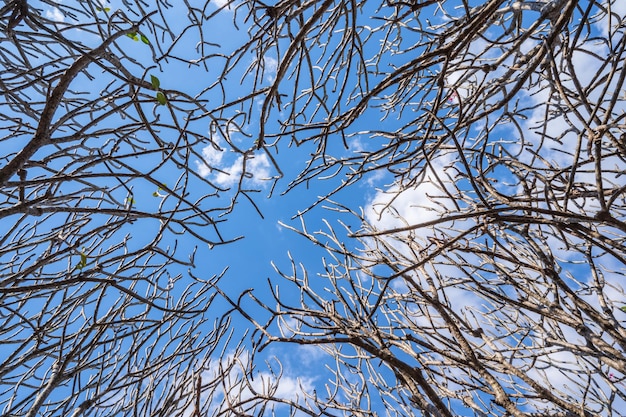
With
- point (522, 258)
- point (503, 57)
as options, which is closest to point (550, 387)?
point (522, 258)

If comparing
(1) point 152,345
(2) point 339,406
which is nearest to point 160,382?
(1) point 152,345

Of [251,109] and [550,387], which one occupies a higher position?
[251,109]

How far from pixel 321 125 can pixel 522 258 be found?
5.35 feet

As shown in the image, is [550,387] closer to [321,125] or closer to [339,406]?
[339,406]

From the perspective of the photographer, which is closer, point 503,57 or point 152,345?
point 503,57

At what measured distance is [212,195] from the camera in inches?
68.0

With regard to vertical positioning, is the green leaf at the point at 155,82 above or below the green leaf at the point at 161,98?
above

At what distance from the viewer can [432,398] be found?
1137mm

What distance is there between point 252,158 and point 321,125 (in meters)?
0.42

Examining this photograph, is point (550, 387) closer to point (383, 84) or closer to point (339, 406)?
point (339, 406)

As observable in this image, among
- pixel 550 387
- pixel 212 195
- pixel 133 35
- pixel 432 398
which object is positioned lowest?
pixel 432 398

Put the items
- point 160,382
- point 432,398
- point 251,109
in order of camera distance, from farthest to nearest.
A: point 160,382 → point 251,109 → point 432,398

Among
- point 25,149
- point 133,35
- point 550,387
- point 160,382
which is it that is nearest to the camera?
point 25,149

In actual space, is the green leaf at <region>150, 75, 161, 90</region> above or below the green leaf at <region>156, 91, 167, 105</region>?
above
